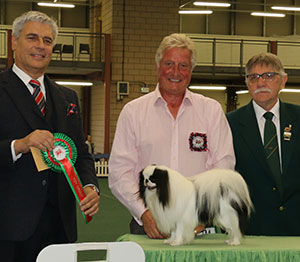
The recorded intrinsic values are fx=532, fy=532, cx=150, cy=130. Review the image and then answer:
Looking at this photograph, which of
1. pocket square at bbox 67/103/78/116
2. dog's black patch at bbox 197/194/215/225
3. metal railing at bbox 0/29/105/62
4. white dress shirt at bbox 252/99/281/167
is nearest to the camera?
dog's black patch at bbox 197/194/215/225

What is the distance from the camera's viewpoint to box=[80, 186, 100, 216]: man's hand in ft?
8.32

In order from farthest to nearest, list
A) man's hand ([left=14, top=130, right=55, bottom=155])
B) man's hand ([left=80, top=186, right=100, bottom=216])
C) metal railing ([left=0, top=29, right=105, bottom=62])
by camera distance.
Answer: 1. metal railing ([left=0, top=29, right=105, bottom=62])
2. man's hand ([left=80, top=186, right=100, bottom=216])
3. man's hand ([left=14, top=130, right=55, bottom=155])

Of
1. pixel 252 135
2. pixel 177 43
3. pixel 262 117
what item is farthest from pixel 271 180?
pixel 177 43

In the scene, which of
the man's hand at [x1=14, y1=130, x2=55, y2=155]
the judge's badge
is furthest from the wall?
the man's hand at [x1=14, y1=130, x2=55, y2=155]

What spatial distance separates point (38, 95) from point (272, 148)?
1345 mm

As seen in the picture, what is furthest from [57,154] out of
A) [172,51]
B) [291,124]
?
[291,124]

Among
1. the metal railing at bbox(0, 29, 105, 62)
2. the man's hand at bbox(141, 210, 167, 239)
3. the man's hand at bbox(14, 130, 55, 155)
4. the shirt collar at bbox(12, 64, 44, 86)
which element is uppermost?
the metal railing at bbox(0, 29, 105, 62)

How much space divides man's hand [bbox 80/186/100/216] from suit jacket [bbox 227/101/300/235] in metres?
0.93

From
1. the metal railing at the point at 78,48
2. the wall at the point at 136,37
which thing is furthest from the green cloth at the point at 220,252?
the metal railing at the point at 78,48

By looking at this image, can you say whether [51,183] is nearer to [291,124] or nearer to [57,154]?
[57,154]

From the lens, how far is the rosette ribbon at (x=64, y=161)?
95.6 inches

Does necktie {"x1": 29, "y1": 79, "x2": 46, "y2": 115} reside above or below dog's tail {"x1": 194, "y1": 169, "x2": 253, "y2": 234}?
above

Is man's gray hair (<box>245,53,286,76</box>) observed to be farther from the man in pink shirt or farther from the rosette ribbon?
the rosette ribbon

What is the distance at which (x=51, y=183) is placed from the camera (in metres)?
2.56
